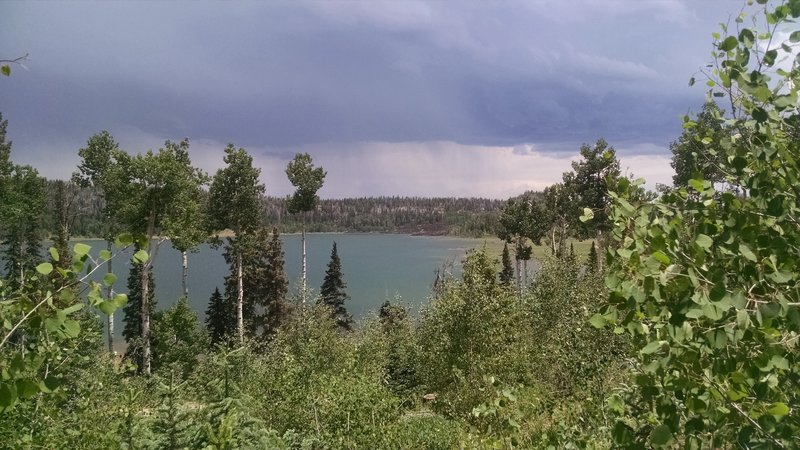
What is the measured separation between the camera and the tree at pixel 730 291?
1.84 m

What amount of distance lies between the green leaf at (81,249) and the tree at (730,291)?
2.03 m

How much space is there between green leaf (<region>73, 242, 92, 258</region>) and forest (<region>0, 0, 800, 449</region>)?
0.01m

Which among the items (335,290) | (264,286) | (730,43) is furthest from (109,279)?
(335,290)

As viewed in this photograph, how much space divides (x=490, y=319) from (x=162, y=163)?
2325 centimetres

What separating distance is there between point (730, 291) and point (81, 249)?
97.7 inches

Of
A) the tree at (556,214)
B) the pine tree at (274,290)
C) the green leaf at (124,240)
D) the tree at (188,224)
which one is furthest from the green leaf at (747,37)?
the tree at (556,214)

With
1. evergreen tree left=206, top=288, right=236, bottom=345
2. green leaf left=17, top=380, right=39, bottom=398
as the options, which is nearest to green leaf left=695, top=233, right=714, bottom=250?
green leaf left=17, top=380, right=39, bottom=398

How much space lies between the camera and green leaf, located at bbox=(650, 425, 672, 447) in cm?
194

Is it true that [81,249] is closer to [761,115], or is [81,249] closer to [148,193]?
[761,115]

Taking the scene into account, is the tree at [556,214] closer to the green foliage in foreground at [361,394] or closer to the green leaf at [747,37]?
the green foliage in foreground at [361,394]

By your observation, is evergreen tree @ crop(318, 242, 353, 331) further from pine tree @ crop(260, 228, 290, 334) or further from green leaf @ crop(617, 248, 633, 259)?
green leaf @ crop(617, 248, 633, 259)

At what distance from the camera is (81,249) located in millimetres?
1823

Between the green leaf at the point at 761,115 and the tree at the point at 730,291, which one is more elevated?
the green leaf at the point at 761,115

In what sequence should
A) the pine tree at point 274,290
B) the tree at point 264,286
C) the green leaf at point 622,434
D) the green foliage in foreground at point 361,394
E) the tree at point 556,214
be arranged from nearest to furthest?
the green leaf at point 622,434
the green foliage in foreground at point 361,394
the tree at point 264,286
the pine tree at point 274,290
the tree at point 556,214
